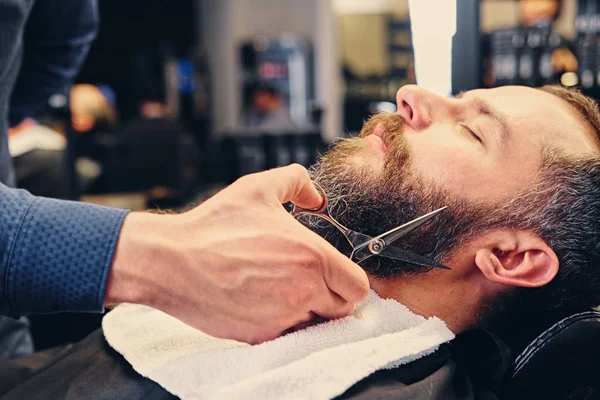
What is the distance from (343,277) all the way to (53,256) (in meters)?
0.46

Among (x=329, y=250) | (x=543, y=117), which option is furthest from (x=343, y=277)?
(x=543, y=117)

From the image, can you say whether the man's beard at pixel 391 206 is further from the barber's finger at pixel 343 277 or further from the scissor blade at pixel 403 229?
the barber's finger at pixel 343 277

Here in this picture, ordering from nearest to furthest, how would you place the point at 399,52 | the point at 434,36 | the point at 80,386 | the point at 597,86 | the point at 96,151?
the point at 80,386 → the point at 434,36 → the point at 597,86 → the point at 96,151 → the point at 399,52

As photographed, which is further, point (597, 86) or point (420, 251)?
point (597, 86)

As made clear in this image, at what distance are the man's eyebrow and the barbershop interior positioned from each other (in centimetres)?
1

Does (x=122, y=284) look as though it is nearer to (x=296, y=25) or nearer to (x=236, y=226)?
(x=236, y=226)

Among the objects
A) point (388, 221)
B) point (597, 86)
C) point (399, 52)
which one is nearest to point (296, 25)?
point (399, 52)

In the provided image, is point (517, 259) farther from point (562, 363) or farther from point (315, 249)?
point (315, 249)

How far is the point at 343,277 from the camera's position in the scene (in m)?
0.98

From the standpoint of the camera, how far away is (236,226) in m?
0.93

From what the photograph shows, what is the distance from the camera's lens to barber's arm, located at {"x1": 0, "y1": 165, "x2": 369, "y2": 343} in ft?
3.00

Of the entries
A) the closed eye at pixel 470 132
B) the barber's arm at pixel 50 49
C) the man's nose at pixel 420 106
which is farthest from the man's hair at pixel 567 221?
the barber's arm at pixel 50 49

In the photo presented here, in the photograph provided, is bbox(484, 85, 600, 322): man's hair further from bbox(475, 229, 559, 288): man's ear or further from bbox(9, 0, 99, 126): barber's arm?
bbox(9, 0, 99, 126): barber's arm

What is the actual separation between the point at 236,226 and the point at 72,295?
0.91 ft
